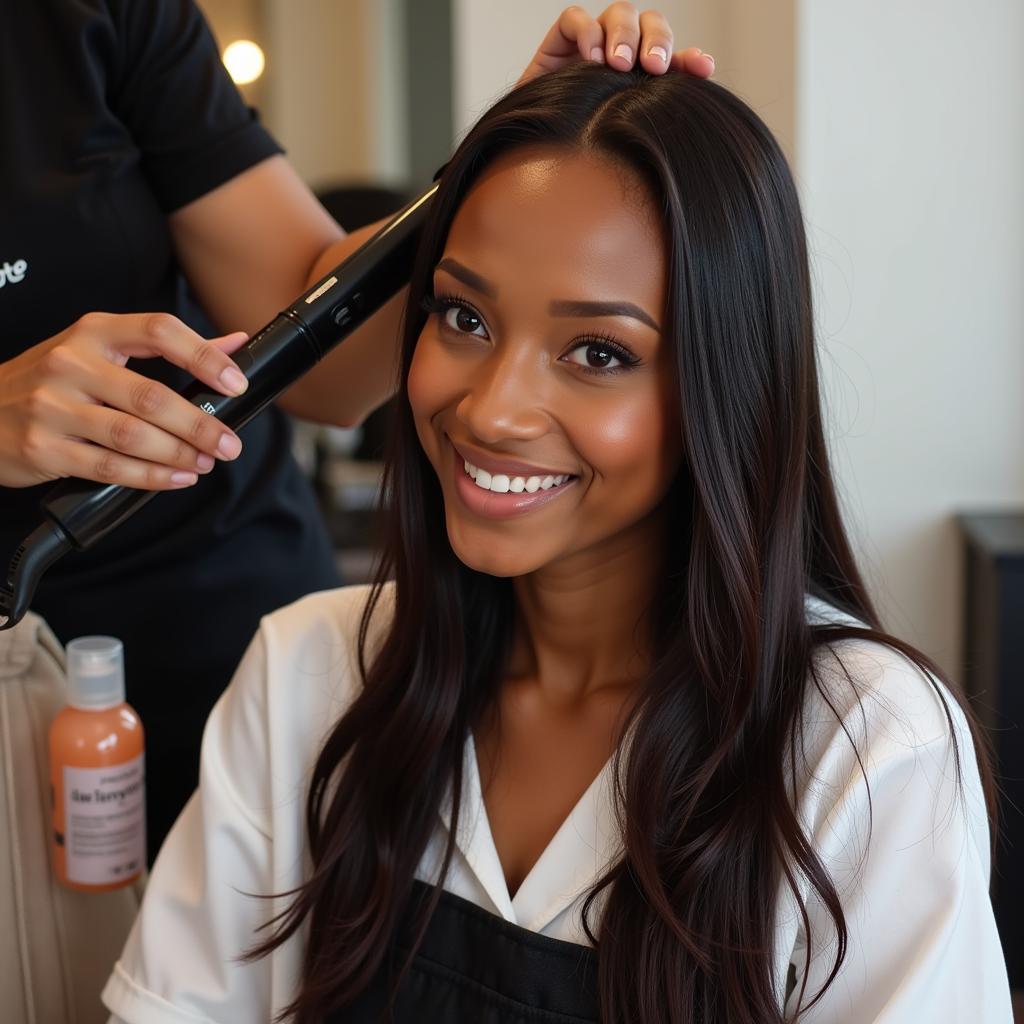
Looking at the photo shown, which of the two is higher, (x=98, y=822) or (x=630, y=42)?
(x=630, y=42)

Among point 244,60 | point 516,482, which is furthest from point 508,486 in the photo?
point 244,60

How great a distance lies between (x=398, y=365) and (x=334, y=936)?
467 millimetres

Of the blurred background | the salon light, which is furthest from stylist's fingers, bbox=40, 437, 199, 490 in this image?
the salon light

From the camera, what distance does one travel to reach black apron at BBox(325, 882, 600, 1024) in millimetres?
972

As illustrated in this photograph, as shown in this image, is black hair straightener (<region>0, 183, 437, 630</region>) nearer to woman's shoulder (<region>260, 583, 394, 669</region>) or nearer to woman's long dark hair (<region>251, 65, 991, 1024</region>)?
woman's long dark hair (<region>251, 65, 991, 1024</region>)

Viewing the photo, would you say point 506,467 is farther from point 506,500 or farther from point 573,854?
point 573,854

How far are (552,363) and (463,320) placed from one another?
98 mm

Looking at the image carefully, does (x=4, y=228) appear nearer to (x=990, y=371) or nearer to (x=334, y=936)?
(x=334, y=936)

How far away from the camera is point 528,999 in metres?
0.98

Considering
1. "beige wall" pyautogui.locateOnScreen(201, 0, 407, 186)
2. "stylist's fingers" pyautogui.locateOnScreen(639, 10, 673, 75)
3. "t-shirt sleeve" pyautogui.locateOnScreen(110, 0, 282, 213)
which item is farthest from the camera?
"beige wall" pyautogui.locateOnScreen(201, 0, 407, 186)

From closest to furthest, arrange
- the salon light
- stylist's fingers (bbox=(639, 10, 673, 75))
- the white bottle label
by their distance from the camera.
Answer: stylist's fingers (bbox=(639, 10, 673, 75)), the white bottle label, the salon light

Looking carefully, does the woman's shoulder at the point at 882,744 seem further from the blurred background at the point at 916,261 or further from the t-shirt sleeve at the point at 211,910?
the blurred background at the point at 916,261

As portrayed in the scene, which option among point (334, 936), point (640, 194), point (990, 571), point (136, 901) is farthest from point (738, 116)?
point (990, 571)

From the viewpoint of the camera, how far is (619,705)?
3.60ft
